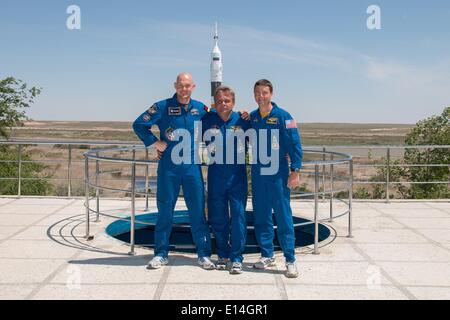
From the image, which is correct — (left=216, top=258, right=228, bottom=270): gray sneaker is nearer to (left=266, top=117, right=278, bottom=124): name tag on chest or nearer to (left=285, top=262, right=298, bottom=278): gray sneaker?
(left=285, top=262, right=298, bottom=278): gray sneaker

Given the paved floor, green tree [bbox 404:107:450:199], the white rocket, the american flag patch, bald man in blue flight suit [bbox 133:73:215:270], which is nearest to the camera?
the paved floor

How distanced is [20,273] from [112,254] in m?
0.96

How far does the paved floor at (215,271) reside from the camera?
3611 mm

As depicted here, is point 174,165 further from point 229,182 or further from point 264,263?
point 264,263

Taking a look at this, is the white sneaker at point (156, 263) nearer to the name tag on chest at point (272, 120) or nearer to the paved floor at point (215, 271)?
the paved floor at point (215, 271)

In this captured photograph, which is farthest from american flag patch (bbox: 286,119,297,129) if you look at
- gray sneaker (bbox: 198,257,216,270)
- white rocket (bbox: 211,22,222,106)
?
white rocket (bbox: 211,22,222,106)

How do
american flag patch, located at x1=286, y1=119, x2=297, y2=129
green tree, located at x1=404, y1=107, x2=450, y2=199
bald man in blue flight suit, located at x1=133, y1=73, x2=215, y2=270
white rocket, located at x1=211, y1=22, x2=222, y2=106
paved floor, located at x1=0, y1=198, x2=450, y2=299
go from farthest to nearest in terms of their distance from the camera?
1. white rocket, located at x1=211, y1=22, x2=222, y2=106
2. green tree, located at x1=404, y1=107, x2=450, y2=199
3. bald man in blue flight suit, located at x1=133, y1=73, x2=215, y2=270
4. american flag patch, located at x1=286, y1=119, x2=297, y2=129
5. paved floor, located at x1=0, y1=198, x2=450, y2=299

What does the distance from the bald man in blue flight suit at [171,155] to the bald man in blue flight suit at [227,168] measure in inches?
4.5

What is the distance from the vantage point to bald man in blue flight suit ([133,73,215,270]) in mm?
4180

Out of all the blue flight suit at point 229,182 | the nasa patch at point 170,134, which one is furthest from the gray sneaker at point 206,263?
the nasa patch at point 170,134

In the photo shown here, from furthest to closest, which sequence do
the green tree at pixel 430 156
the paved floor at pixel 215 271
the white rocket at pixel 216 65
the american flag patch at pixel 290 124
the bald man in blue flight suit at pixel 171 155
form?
the white rocket at pixel 216 65, the green tree at pixel 430 156, the bald man in blue flight suit at pixel 171 155, the american flag patch at pixel 290 124, the paved floor at pixel 215 271

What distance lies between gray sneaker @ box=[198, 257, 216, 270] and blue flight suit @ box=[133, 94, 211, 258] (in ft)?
0.17

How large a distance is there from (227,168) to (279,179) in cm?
47

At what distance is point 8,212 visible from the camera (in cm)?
679
